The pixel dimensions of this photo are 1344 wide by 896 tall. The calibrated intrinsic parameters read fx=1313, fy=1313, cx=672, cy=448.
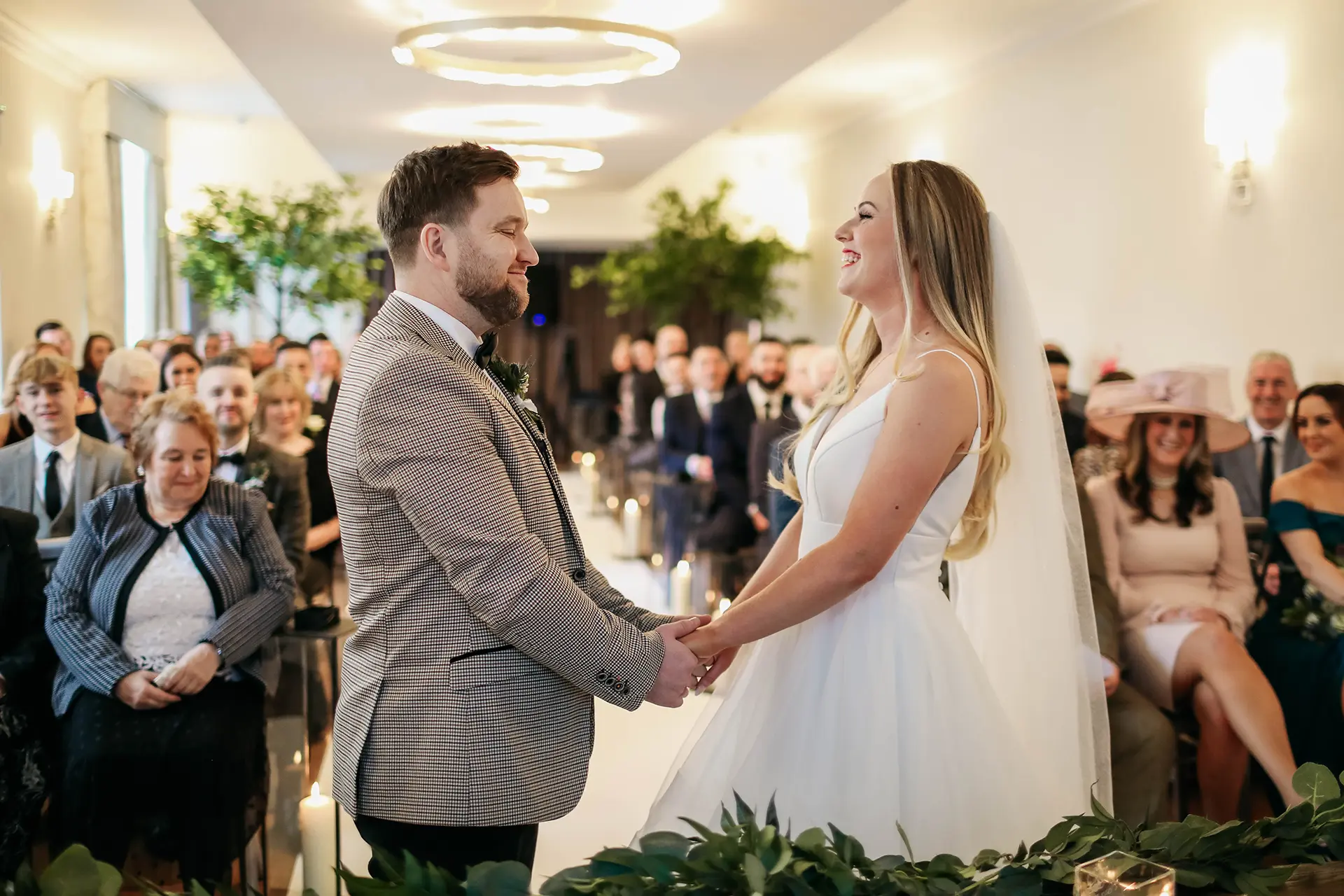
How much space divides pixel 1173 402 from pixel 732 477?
148 inches

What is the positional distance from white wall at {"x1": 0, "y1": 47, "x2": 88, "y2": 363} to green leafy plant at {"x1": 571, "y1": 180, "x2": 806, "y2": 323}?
510 cm

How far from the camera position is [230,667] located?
3.46 meters

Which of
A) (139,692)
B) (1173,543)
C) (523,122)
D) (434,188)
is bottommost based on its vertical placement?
(139,692)

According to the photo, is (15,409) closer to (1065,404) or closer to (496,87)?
(496,87)

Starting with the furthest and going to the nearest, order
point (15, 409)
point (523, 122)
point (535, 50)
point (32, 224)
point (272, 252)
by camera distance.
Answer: point (272, 252) → point (32, 224) → point (523, 122) → point (535, 50) → point (15, 409)

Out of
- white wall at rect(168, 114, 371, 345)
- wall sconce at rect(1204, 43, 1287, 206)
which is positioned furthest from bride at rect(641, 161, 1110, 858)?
white wall at rect(168, 114, 371, 345)

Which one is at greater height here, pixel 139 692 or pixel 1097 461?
pixel 1097 461

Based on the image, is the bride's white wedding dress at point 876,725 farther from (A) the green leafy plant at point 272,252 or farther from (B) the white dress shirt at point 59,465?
(A) the green leafy plant at point 272,252

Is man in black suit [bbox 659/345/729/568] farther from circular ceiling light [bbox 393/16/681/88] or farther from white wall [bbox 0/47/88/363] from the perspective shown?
white wall [bbox 0/47/88/363]

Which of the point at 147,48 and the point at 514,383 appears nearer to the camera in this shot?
the point at 514,383

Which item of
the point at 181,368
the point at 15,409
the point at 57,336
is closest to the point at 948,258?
the point at 15,409

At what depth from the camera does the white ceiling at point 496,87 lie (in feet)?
19.1

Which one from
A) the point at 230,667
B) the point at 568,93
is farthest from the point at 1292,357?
the point at 230,667

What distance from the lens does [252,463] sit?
15.5 feet
